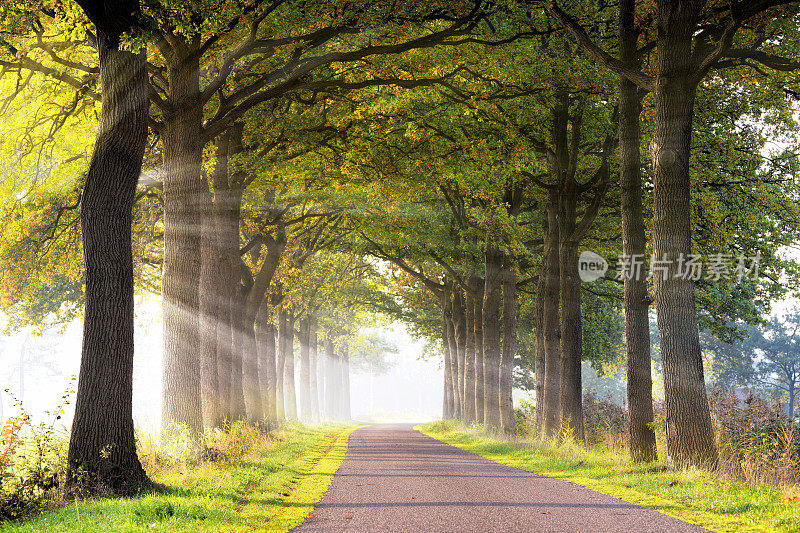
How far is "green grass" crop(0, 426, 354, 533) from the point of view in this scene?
7.06 metres

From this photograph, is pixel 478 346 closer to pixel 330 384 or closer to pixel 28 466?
pixel 28 466

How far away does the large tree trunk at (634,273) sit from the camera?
13.3 meters

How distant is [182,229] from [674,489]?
10578 mm

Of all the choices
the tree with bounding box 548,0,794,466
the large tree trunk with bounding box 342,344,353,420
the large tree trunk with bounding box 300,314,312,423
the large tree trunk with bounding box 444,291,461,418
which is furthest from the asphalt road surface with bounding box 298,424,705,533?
the large tree trunk with bounding box 342,344,353,420

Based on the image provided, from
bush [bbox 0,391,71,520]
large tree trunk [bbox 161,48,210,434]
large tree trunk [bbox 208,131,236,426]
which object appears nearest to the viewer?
bush [bbox 0,391,71,520]

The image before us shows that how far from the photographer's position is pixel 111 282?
9617 millimetres

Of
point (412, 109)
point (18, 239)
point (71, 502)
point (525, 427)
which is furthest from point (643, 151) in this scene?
point (18, 239)

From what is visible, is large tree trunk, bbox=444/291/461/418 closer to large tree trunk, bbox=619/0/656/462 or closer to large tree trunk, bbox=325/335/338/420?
large tree trunk, bbox=325/335/338/420

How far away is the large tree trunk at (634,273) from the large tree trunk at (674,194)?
1.64 meters

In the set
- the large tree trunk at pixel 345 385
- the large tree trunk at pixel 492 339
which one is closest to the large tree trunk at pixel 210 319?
the large tree trunk at pixel 492 339

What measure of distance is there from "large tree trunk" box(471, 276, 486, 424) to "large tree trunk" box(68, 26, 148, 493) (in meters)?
21.6

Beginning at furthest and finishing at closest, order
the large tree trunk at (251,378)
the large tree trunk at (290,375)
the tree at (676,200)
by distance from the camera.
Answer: the large tree trunk at (290,375), the large tree trunk at (251,378), the tree at (676,200)

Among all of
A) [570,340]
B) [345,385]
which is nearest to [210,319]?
[570,340]

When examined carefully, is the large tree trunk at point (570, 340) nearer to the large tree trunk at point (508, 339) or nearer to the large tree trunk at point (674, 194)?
the large tree trunk at point (508, 339)
